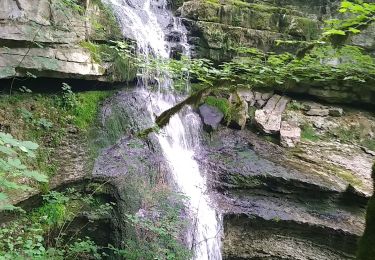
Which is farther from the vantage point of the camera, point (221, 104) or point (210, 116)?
point (221, 104)

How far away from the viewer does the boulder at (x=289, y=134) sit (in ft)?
25.1

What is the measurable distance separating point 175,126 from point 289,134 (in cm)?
260

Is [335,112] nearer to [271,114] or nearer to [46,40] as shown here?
[271,114]

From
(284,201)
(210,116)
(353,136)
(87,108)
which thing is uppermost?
(87,108)

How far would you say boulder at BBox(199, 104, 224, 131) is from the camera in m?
7.69

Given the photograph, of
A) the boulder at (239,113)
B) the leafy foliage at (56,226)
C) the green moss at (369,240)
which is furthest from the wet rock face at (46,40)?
the green moss at (369,240)

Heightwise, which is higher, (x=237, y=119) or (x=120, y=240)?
(x=237, y=119)

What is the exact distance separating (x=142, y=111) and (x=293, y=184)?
3.34 meters

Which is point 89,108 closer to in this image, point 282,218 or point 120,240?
point 120,240

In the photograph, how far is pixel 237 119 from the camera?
26.0 feet

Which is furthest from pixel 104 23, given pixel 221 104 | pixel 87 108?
pixel 221 104

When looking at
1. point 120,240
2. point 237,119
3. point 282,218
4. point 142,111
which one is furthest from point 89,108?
point 282,218

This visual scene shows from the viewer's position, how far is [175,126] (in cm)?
736

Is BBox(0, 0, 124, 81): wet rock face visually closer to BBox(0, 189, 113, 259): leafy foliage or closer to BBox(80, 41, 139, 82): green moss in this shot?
BBox(80, 41, 139, 82): green moss
